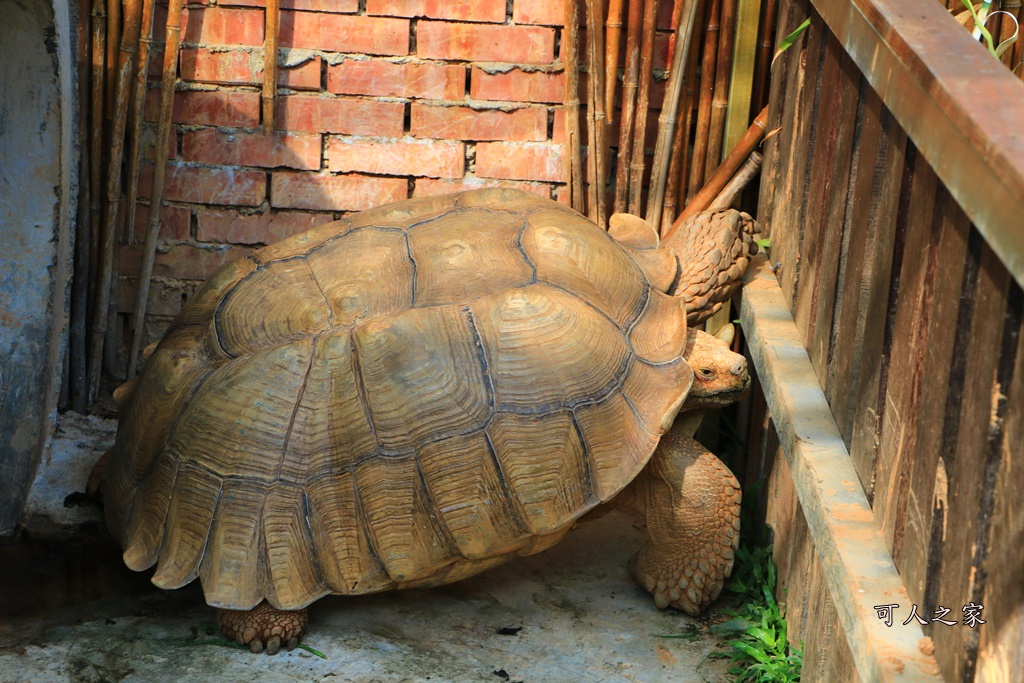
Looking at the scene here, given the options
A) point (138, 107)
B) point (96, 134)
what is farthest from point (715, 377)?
point (96, 134)

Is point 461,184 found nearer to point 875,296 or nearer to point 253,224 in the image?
point 253,224

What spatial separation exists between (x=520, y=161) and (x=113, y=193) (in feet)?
5.49

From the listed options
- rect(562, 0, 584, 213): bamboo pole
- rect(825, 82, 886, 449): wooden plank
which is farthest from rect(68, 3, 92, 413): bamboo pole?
rect(825, 82, 886, 449): wooden plank

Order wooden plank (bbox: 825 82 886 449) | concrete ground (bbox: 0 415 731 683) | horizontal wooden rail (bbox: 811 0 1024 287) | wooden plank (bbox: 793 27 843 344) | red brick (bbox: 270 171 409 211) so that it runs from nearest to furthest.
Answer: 1. horizontal wooden rail (bbox: 811 0 1024 287)
2. wooden plank (bbox: 825 82 886 449)
3. wooden plank (bbox: 793 27 843 344)
4. concrete ground (bbox: 0 415 731 683)
5. red brick (bbox: 270 171 409 211)

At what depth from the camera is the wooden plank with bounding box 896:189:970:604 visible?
210 cm

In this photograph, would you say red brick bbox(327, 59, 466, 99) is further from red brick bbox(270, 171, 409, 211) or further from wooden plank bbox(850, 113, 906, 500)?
wooden plank bbox(850, 113, 906, 500)

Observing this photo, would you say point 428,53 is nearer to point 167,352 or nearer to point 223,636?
point 167,352

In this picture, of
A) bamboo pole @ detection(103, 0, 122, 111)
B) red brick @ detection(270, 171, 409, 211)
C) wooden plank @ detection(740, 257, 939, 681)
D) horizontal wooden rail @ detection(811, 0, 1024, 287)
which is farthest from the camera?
red brick @ detection(270, 171, 409, 211)

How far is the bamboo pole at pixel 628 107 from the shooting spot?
4.27 meters

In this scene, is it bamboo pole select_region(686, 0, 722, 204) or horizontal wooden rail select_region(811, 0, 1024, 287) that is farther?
bamboo pole select_region(686, 0, 722, 204)

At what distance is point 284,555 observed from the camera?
11.1 feet

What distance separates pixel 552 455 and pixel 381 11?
6.70ft

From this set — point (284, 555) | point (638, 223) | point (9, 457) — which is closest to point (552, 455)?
point (284, 555)

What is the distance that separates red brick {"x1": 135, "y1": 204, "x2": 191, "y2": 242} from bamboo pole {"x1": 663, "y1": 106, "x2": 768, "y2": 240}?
203cm
